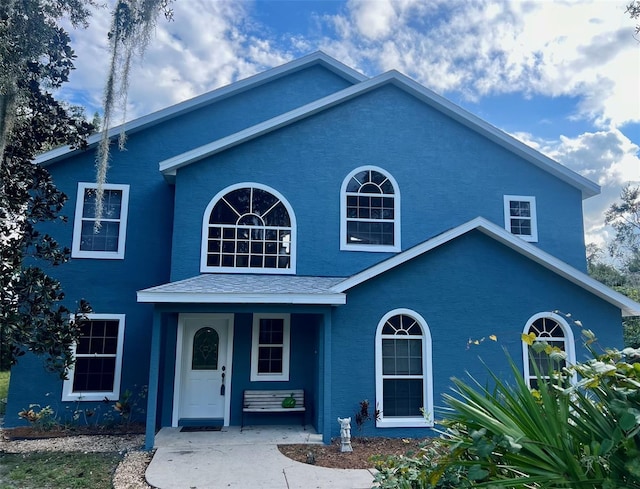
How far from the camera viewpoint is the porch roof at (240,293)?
27.5 ft

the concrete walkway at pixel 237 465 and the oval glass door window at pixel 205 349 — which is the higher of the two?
the oval glass door window at pixel 205 349

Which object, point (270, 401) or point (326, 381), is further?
point (270, 401)

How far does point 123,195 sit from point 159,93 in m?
3.76

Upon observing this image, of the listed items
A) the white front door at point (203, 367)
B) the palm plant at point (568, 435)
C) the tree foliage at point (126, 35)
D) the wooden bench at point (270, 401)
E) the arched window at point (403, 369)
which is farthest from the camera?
the white front door at point (203, 367)

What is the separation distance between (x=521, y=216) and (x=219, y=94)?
9092 mm

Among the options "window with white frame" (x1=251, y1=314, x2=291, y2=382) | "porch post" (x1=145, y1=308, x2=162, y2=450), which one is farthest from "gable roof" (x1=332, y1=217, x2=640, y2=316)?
"porch post" (x1=145, y1=308, x2=162, y2=450)

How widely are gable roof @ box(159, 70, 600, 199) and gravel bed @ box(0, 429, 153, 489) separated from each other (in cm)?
590

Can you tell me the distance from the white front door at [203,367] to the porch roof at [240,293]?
140 cm

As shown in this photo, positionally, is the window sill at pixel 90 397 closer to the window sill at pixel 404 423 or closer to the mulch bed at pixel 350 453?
the mulch bed at pixel 350 453

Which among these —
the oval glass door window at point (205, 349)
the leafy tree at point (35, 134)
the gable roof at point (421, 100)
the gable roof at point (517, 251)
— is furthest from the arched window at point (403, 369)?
the leafy tree at point (35, 134)

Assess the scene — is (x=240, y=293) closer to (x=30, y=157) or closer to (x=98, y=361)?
(x=30, y=157)

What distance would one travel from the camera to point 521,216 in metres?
12.2

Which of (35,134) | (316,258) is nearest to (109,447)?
(316,258)

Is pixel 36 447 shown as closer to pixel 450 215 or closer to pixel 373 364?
pixel 373 364
